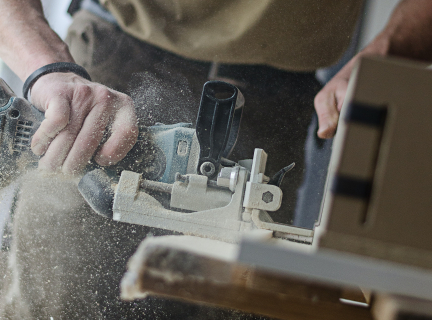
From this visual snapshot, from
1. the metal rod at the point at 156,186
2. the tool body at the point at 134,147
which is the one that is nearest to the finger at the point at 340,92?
the tool body at the point at 134,147

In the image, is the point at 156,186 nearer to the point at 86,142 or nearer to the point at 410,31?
the point at 86,142

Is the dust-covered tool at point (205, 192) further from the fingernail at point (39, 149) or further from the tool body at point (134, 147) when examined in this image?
the fingernail at point (39, 149)

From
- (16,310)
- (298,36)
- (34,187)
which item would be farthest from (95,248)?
(298,36)

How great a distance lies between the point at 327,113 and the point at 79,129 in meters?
0.90

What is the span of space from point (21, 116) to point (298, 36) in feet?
3.43

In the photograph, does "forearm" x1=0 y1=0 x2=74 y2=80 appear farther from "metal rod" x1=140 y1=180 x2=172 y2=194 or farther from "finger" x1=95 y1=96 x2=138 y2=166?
"metal rod" x1=140 y1=180 x2=172 y2=194

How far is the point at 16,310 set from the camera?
4.50 ft

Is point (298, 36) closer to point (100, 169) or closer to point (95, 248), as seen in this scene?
point (100, 169)

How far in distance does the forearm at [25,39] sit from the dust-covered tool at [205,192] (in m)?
0.58

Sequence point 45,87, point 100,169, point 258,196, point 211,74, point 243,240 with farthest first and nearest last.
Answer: point 211,74 < point 45,87 < point 100,169 < point 258,196 < point 243,240

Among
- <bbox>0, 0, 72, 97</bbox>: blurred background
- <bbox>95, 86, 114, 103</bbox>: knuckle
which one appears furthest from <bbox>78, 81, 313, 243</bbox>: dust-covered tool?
<bbox>0, 0, 72, 97</bbox>: blurred background

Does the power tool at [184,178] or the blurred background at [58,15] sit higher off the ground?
the blurred background at [58,15]

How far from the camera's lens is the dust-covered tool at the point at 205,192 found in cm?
91

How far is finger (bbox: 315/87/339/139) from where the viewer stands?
3.95 ft
